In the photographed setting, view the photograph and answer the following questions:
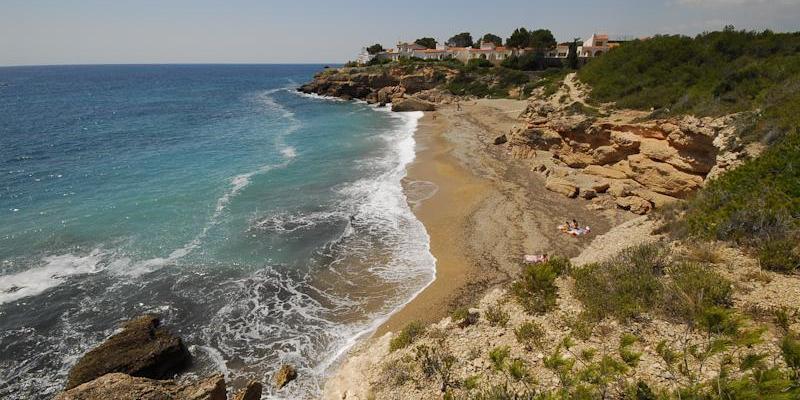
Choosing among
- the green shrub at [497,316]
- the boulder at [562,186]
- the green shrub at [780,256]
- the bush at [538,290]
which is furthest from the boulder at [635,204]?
the green shrub at [497,316]

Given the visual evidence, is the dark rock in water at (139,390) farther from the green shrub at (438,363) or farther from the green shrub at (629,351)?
the green shrub at (629,351)

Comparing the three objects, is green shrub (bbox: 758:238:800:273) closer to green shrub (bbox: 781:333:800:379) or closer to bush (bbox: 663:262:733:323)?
bush (bbox: 663:262:733:323)

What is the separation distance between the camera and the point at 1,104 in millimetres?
64750

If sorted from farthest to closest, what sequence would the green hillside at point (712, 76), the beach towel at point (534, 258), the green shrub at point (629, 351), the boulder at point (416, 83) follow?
the boulder at point (416, 83), the green hillside at point (712, 76), the beach towel at point (534, 258), the green shrub at point (629, 351)

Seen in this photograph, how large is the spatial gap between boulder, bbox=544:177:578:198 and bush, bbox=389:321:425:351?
1443 cm

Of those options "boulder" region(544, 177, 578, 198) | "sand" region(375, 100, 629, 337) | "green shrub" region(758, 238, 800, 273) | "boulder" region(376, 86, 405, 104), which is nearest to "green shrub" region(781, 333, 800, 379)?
"green shrub" region(758, 238, 800, 273)

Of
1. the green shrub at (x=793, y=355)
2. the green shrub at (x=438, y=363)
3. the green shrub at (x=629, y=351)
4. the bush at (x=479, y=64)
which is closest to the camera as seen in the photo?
the green shrub at (x=793, y=355)

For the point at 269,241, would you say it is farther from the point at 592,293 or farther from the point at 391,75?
the point at 391,75

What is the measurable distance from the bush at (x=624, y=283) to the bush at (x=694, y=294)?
299mm

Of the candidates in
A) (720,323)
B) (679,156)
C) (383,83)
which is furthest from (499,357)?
(383,83)

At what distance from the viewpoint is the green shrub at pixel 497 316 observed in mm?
9719

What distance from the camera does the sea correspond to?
12070mm

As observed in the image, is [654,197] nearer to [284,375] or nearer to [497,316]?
[497,316]

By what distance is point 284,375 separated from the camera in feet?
34.6
